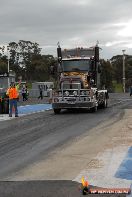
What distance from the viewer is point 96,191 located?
7273 millimetres

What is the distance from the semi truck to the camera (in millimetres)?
25688

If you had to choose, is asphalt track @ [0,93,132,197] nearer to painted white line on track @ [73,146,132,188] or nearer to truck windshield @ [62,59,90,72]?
painted white line on track @ [73,146,132,188]

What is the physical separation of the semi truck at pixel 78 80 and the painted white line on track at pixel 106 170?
14.2 meters

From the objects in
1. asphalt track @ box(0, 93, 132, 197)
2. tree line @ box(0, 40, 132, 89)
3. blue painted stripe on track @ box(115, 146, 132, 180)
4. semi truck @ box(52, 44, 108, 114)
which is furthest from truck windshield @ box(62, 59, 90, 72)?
tree line @ box(0, 40, 132, 89)

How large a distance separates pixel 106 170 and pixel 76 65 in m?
18.2

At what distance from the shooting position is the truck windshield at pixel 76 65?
88.0 ft

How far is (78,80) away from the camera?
2591 centimetres

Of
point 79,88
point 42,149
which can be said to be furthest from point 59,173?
point 79,88

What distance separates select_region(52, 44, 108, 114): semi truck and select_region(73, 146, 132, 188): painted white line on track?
14.2 meters

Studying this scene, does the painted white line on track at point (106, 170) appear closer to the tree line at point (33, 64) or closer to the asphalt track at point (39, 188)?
the asphalt track at point (39, 188)

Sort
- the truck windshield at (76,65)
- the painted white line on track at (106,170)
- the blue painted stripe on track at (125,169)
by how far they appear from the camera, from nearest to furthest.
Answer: the painted white line on track at (106,170) < the blue painted stripe on track at (125,169) < the truck windshield at (76,65)

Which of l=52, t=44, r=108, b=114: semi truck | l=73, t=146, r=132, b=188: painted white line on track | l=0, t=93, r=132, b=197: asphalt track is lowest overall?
l=0, t=93, r=132, b=197: asphalt track

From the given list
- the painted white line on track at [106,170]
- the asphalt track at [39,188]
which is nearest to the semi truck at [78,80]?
the painted white line on track at [106,170]

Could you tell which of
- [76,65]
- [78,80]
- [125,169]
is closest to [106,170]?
[125,169]
